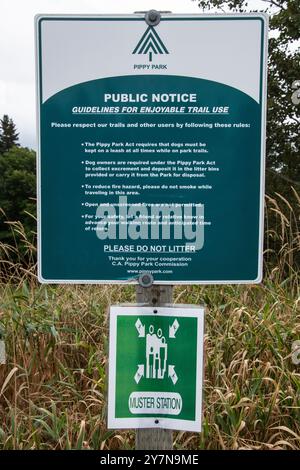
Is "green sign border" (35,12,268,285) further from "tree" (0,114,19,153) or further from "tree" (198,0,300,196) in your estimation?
"tree" (0,114,19,153)

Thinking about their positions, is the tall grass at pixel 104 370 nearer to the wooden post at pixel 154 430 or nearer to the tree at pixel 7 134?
the wooden post at pixel 154 430

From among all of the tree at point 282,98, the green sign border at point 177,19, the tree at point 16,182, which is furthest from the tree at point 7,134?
the green sign border at point 177,19

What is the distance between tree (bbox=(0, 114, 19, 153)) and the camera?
224ft

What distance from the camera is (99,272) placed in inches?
85.0

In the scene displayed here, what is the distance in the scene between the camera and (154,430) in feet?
7.31

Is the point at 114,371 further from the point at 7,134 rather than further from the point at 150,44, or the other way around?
the point at 7,134

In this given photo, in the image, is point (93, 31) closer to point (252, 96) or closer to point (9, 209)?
point (252, 96)

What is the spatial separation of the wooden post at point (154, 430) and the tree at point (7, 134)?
67.7 m

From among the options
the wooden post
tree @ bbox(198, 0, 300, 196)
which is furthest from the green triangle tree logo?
tree @ bbox(198, 0, 300, 196)

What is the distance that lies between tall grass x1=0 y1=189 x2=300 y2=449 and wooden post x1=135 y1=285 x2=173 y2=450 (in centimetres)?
34

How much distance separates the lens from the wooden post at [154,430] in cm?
221

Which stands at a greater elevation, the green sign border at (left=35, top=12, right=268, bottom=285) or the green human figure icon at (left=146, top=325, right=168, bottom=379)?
the green sign border at (left=35, top=12, right=268, bottom=285)

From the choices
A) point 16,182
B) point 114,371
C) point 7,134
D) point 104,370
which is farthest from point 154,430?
point 7,134

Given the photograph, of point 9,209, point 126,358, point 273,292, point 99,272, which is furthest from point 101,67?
point 9,209
